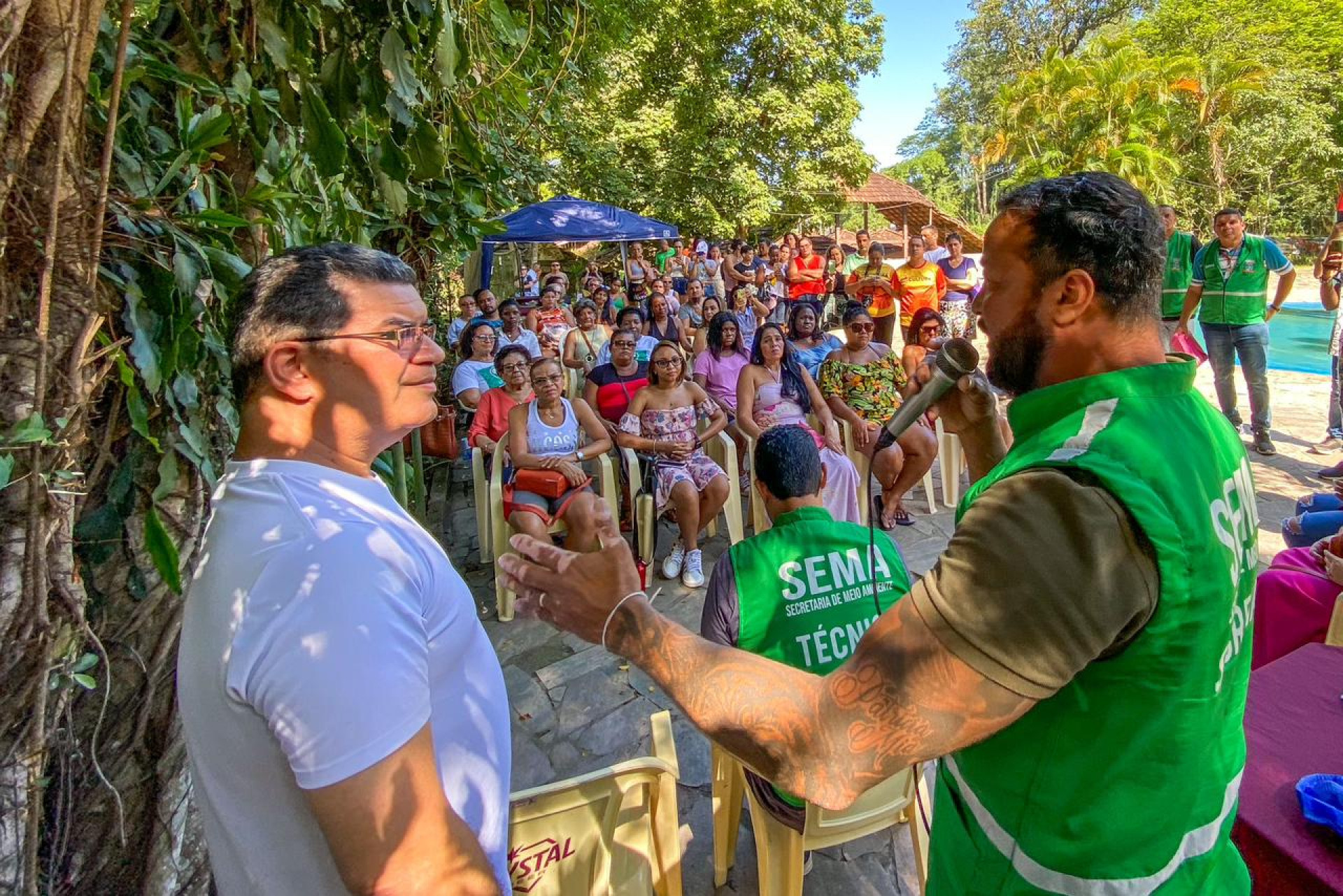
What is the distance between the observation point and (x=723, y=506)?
4.73 meters

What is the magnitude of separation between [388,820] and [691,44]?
2051 cm

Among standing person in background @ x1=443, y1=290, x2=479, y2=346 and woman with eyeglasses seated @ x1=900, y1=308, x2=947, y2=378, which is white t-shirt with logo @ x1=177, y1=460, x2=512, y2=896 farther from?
standing person in background @ x1=443, y1=290, x2=479, y2=346

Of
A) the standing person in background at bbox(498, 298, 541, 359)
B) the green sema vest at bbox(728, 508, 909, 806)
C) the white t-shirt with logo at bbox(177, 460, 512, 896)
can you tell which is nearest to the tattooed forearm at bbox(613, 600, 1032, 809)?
the white t-shirt with logo at bbox(177, 460, 512, 896)

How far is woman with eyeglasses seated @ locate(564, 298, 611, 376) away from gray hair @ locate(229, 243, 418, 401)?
5.47m

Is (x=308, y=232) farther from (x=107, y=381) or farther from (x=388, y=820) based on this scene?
(x=388, y=820)

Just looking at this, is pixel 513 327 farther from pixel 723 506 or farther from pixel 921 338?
pixel 921 338

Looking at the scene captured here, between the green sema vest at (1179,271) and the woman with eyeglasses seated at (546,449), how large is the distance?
5327 mm

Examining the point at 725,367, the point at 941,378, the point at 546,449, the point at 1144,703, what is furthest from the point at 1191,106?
the point at 1144,703

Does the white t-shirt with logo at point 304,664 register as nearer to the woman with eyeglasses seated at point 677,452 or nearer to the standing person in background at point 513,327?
the woman with eyeglasses seated at point 677,452

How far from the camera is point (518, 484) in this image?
4152 millimetres

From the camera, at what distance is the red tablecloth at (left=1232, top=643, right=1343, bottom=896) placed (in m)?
1.44

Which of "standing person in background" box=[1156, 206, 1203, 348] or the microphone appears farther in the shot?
"standing person in background" box=[1156, 206, 1203, 348]

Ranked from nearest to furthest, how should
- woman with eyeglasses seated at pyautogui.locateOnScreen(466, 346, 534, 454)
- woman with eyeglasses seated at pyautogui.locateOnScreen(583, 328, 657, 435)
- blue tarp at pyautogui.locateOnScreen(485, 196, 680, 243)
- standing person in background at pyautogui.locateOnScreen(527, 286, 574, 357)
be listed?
woman with eyeglasses seated at pyautogui.locateOnScreen(466, 346, 534, 454) → woman with eyeglasses seated at pyautogui.locateOnScreen(583, 328, 657, 435) → standing person in background at pyautogui.locateOnScreen(527, 286, 574, 357) → blue tarp at pyautogui.locateOnScreen(485, 196, 680, 243)

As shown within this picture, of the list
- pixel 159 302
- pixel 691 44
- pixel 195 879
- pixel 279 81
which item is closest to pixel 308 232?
pixel 279 81
